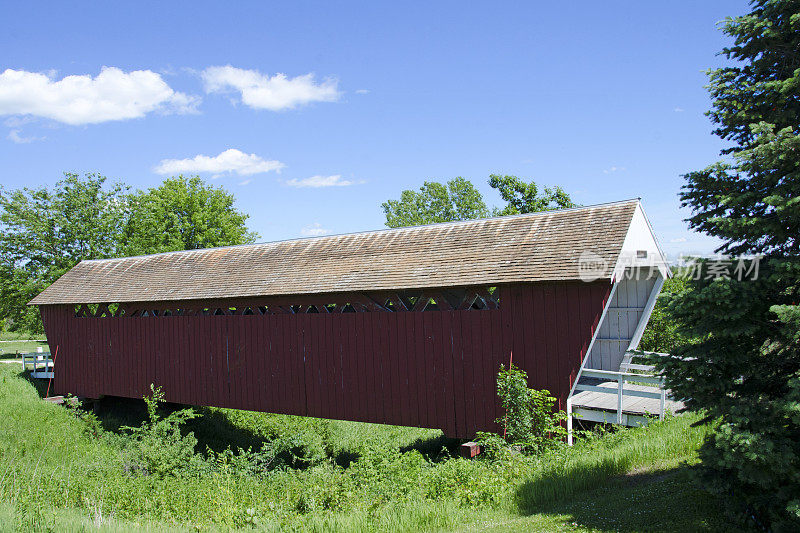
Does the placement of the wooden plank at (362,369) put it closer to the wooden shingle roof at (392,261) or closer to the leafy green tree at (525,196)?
the wooden shingle roof at (392,261)

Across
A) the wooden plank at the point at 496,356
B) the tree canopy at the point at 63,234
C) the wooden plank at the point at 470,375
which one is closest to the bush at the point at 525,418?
the wooden plank at the point at 496,356

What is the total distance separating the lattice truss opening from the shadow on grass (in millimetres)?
3820

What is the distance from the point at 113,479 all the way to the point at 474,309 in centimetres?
667

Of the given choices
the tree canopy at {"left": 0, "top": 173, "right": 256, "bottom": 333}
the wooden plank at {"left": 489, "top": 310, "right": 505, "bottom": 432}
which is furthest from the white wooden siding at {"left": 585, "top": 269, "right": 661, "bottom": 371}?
the tree canopy at {"left": 0, "top": 173, "right": 256, "bottom": 333}

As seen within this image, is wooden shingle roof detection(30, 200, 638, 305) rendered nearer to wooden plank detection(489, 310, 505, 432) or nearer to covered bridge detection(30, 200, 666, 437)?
covered bridge detection(30, 200, 666, 437)

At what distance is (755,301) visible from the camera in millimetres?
4574

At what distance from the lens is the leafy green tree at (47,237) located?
24.1 meters

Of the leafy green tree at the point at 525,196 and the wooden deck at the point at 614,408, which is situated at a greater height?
the leafy green tree at the point at 525,196

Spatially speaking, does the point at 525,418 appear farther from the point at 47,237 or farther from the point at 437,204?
the point at 437,204

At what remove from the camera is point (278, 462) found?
469 inches

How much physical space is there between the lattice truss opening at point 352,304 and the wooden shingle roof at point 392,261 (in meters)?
0.30

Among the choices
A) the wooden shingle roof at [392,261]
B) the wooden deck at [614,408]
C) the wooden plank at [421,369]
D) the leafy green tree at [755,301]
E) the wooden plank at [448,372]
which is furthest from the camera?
the wooden plank at [421,369]

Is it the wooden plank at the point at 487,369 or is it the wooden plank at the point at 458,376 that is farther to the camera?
the wooden plank at the point at 458,376

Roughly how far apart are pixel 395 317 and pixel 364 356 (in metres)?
1.01
